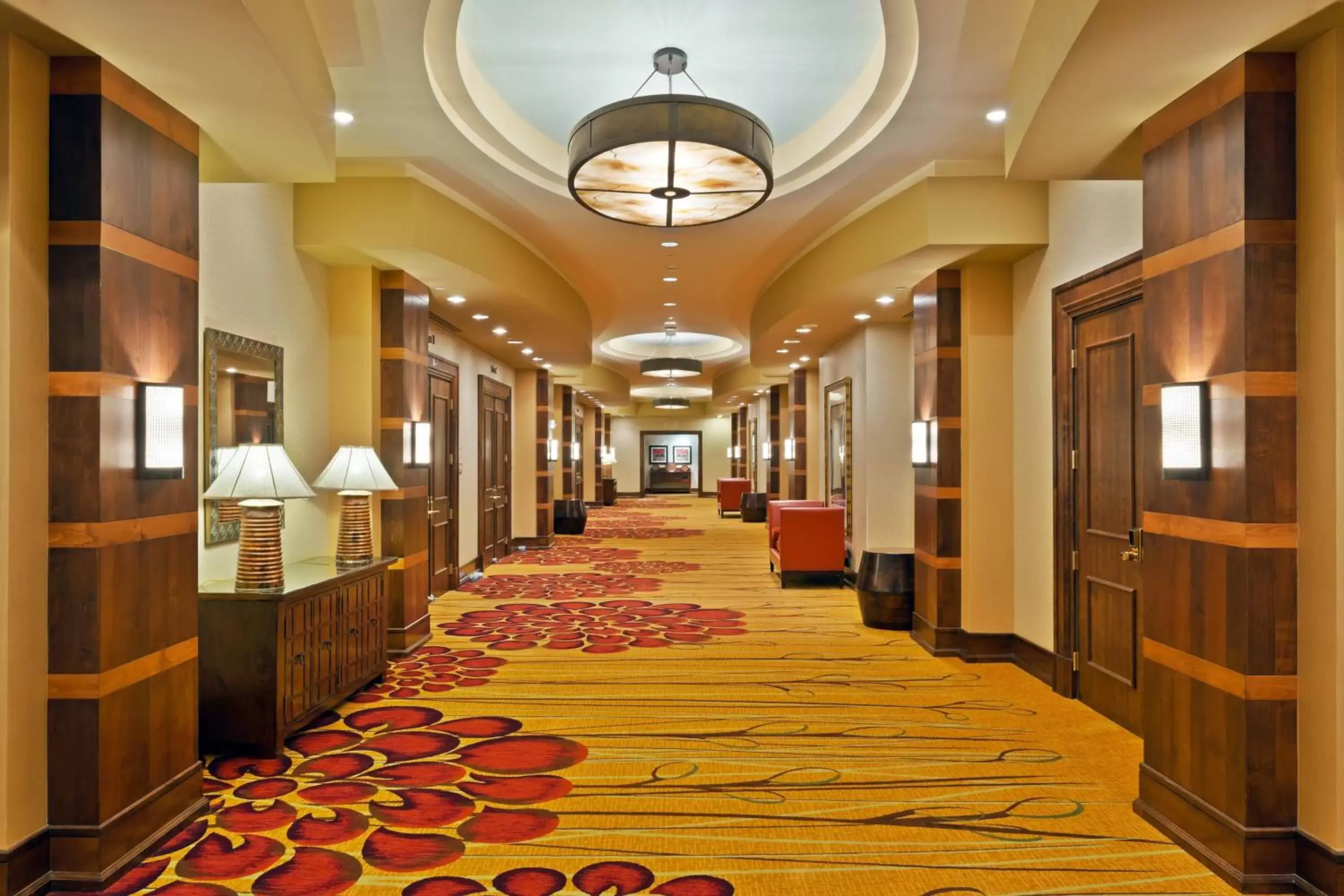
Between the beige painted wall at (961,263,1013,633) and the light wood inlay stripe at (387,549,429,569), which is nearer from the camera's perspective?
the beige painted wall at (961,263,1013,633)

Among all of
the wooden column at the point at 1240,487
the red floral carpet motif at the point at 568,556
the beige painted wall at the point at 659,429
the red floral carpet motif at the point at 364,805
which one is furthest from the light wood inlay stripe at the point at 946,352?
the beige painted wall at the point at 659,429

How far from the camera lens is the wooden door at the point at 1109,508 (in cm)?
477

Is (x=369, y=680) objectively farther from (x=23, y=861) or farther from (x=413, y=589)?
(x=23, y=861)

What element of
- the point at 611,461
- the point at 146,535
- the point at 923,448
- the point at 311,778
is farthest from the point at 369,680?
the point at 611,461

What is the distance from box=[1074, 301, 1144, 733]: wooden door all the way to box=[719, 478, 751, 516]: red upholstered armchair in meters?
16.1

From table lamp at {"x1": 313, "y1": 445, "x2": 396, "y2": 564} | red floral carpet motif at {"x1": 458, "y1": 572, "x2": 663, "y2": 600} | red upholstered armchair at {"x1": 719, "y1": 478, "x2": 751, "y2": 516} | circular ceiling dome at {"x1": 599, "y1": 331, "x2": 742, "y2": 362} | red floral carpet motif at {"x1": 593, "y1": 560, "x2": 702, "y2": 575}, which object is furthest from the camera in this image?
red upholstered armchair at {"x1": 719, "y1": 478, "x2": 751, "y2": 516}

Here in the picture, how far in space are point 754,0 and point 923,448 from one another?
3.83 metres

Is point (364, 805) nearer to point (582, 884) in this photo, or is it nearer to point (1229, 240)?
point (582, 884)

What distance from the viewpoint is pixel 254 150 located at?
13.1 ft

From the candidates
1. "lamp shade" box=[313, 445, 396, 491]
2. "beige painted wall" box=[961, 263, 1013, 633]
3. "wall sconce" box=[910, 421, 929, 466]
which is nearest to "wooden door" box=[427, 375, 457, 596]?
"lamp shade" box=[313, 445, 396, 491]

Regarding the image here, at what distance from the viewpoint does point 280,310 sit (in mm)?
5668

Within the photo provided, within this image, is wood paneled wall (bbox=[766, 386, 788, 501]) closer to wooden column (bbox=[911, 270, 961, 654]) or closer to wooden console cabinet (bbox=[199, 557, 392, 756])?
wooden column (bbox=[911, 270, 961, 654])

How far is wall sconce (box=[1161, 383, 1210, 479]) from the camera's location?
3227mm

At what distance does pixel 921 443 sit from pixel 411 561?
173 inches
